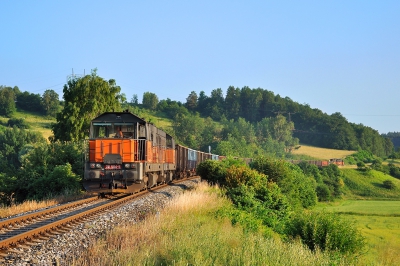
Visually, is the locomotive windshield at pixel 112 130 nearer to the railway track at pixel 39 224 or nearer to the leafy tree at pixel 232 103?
the railway track at pixel 39 224

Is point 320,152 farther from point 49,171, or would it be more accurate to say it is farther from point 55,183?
point 55,183

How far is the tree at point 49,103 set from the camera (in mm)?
106688

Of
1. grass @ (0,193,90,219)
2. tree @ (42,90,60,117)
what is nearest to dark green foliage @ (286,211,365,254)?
grass @ (0,193,90,219)

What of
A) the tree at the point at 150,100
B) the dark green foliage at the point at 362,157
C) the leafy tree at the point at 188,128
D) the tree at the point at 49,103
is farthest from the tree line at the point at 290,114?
the tree at the point at 49,103

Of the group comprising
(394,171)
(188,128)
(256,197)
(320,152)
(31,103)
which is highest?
(31,103)

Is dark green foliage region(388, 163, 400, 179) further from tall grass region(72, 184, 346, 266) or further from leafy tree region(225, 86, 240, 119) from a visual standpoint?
tall grass region(72, 184, 346, 266)

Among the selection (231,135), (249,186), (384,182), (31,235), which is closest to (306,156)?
(231,135)

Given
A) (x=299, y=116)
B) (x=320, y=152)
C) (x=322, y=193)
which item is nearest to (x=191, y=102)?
(x=299, y=116)

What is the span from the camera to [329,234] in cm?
1428

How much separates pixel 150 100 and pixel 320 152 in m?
63.3

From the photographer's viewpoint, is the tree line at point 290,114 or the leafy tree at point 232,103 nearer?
the tree line at point 290,114

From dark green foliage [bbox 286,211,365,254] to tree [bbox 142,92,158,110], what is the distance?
138775mm

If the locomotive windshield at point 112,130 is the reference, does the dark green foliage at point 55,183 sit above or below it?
below

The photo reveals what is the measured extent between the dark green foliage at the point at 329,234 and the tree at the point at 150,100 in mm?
138775
